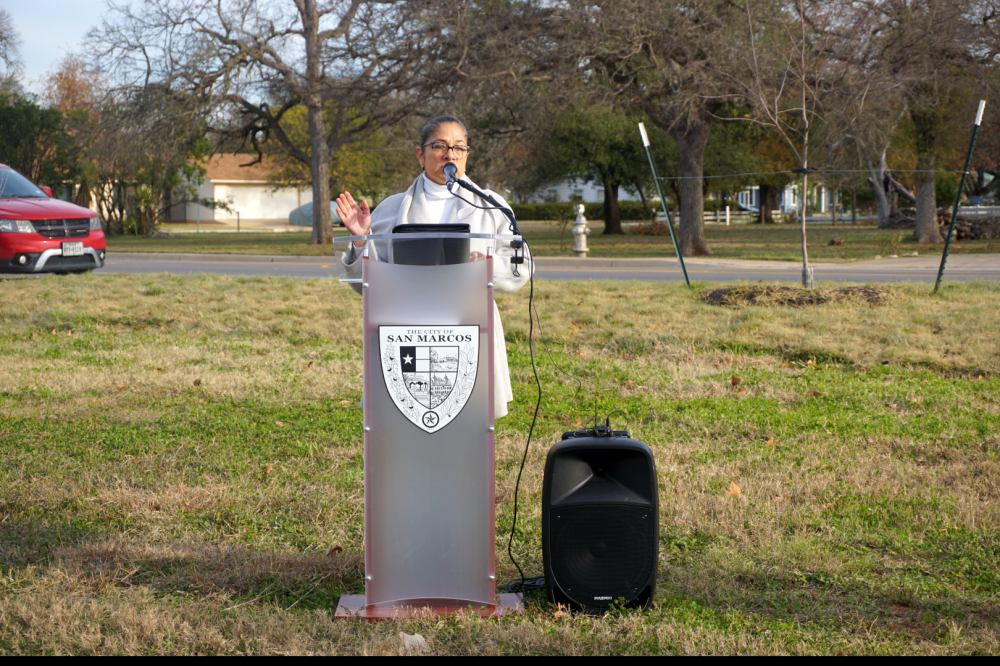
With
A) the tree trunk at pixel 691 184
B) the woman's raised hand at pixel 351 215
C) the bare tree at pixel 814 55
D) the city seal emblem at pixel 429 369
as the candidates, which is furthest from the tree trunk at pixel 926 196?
the city seal emblem at pixel 429 369

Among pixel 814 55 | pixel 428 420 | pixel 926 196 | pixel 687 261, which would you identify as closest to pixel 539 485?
pixel 428 420

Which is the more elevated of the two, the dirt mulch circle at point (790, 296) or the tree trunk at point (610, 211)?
the tree trunk at point (610, 211)

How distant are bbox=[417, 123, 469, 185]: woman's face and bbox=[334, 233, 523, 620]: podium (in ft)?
1.43

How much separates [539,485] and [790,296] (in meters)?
6.71

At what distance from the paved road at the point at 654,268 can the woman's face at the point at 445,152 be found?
1201cm

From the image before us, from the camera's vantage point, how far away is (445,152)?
3.54 meters

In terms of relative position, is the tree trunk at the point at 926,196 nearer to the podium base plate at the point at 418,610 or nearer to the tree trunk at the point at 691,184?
the tree trunk at the point at 691,184

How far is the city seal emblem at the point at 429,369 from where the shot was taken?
317 cm

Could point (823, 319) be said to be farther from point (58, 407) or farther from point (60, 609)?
point (60, 609)

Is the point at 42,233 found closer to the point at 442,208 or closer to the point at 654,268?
the point at 654,268

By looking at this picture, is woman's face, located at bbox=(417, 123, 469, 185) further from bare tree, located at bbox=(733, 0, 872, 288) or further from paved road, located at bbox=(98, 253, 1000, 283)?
bare tree, located at bbox=(733, 0, 872, 288)

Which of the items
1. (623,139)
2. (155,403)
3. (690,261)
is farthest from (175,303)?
(623,139)

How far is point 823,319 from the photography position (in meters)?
9.41

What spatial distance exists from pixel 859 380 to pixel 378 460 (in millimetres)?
5034
